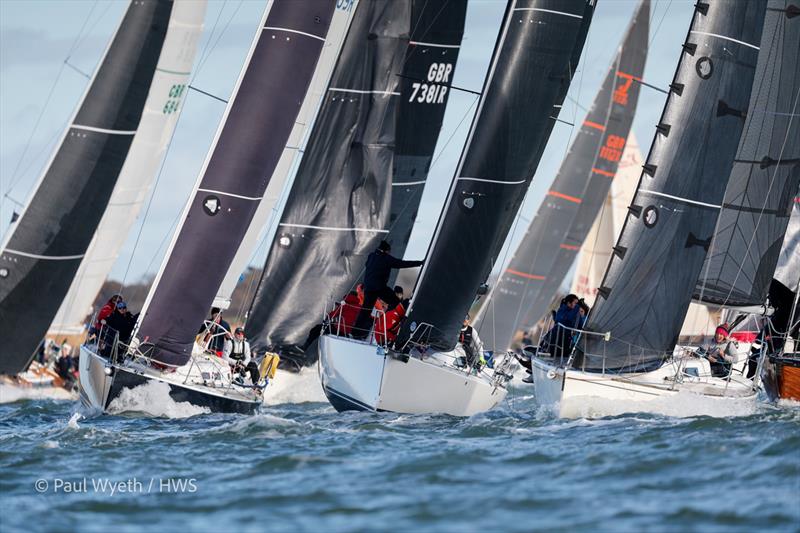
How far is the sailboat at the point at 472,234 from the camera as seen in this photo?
56.7 ft

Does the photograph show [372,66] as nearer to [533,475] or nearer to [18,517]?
[533,475]

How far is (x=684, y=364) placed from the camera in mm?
17797

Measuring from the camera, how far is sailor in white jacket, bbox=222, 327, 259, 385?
730 inches

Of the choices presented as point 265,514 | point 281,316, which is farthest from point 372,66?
point 265,514

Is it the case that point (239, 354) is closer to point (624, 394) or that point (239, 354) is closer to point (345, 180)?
point (345, 180)

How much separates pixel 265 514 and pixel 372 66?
12726mm

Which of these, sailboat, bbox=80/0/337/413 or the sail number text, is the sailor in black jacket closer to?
sailboat, bbox=80/0/337/413

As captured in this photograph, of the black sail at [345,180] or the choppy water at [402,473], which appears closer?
the choppy water at [402,473]

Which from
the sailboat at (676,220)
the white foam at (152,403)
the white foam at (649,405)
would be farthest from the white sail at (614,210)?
the white foam at (152,403)

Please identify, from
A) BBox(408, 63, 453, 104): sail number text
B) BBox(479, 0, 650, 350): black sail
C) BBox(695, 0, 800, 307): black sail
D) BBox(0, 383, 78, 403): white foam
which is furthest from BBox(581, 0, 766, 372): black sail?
BBox(479, 0, 650, 350): black sail

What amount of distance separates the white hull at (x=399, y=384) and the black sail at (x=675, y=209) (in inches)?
61.8

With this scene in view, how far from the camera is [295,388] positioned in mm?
23500

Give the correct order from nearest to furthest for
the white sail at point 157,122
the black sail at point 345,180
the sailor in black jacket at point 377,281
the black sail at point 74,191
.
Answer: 1. the sailor in black jacket at point 377,281
2. the black sail at point 74,191
3. the white sail at point 157,122
4. the black sail at point 345,180

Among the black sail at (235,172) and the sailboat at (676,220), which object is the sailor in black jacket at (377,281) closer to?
the black sail at (235,172)
